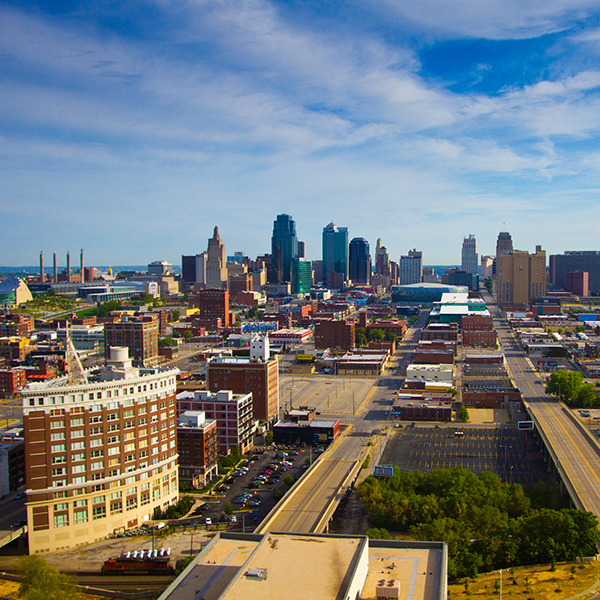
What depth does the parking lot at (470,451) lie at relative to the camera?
164 ft

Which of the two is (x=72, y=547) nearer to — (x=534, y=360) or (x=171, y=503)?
(x=171, y=503)

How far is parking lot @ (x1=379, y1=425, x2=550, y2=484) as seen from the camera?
50.0 m

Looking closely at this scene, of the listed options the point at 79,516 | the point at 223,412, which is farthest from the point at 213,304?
the point at 79,516

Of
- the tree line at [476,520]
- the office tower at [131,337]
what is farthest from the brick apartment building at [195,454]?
the office tower at [131,337]

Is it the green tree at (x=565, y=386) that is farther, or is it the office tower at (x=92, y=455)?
the green tree at (x=565, y=386)

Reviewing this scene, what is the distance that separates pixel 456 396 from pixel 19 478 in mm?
52726

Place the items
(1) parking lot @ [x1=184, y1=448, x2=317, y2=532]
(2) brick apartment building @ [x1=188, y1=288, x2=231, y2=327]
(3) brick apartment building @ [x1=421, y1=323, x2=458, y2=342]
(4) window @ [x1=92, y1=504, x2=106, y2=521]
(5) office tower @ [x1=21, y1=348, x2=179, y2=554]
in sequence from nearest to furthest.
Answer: (5) office tower @ [x1=21, y1=348, x2=179, y2=554] → (4) window @ [x1=92, y1=504, x2=106, y2=521] → (1) parking lot @ [x1=184, y1=448, x2=317, y2=532] → (3) brick apartment building @ [x1=421, y1=323, x2=458, y2=342] → (2) brick apartment building @ [x1=188, y1=288, x2=231, y2=327]

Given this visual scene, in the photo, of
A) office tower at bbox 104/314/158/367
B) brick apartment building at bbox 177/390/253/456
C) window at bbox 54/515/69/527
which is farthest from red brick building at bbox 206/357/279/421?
office tower at bbox 104/314/158/367

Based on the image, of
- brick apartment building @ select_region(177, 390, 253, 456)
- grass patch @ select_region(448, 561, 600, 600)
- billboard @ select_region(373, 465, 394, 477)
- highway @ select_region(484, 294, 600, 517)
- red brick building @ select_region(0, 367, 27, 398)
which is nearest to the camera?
grass patch @ select_region(448, 561, 600, 600)

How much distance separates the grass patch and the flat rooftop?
5.21 m

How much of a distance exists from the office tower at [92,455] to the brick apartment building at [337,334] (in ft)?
263

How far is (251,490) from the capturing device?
4575 centimetres

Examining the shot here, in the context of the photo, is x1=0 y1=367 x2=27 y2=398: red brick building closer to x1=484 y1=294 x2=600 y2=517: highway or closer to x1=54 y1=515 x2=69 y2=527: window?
x1=54 y1=515 x2=69 y2=527: window

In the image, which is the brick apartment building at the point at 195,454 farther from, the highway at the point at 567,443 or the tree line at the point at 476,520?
the highway at the point at 567,443
